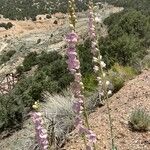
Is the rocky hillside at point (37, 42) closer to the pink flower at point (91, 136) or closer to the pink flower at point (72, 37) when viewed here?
the pink flower at point (91, 136)

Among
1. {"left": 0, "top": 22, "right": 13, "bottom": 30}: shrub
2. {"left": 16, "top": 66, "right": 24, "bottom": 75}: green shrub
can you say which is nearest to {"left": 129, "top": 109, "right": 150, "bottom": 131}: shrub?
{"left": 16, "top": 66, "right": 24, "bottom": 75}: green shrub

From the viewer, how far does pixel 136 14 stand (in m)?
24.3

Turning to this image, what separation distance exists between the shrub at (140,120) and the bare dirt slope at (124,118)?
0.10 m

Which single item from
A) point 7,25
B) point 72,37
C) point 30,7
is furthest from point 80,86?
point 30,7

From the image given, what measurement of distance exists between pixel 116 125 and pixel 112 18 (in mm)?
22847

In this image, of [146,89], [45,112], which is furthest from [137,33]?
[45,112]

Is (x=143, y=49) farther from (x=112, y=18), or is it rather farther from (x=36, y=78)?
(x=112, y=18)

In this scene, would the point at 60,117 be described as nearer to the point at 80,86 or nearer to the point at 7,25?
the point at 80,86

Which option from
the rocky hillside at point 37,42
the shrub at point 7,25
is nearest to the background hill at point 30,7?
the shrub at point 7,25

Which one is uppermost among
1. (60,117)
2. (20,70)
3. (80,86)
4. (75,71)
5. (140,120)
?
(75,71)

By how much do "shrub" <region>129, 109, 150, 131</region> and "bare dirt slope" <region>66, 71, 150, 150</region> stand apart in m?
0.10

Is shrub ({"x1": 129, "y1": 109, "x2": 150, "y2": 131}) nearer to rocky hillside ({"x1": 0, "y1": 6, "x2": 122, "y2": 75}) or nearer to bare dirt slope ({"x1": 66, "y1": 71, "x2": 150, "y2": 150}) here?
bare dirt slope ({"x1": 66, "y1": 71, "x2": 150, "y2": 150})

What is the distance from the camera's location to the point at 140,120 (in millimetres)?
8117

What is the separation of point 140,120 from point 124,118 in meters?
0.64
